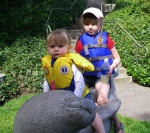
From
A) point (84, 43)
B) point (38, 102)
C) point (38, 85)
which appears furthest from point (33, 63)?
point (38, 102)

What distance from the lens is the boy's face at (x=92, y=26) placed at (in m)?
3.19

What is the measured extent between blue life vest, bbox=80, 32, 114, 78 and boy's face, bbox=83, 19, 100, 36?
56mm

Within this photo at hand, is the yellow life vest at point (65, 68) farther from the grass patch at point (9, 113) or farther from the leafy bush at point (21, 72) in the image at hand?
the leafy bush at point (21, 72)

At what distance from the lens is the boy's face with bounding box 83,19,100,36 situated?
3.19m

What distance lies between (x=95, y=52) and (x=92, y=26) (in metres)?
0.27

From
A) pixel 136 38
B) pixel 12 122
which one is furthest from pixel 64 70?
pixel 136 38

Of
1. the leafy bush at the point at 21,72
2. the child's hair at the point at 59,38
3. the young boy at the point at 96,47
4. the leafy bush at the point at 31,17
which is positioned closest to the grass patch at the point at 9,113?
the leafy bush at the point at 21,72

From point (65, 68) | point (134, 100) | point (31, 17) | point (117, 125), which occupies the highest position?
point (65, 68)

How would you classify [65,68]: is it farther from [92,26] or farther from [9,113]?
[9,113]

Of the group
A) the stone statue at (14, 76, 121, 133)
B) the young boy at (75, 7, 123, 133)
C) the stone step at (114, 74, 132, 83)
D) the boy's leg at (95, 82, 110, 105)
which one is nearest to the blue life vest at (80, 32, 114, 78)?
the young boy at (75, 7, 123, 133)

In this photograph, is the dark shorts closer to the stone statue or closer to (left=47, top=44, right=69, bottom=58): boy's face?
(left=47, top=44, right=69, bottom=58): boy's face

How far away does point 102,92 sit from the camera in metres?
3.11

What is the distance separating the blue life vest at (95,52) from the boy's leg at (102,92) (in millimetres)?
116

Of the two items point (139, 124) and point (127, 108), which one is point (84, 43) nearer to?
point (139, 124)
